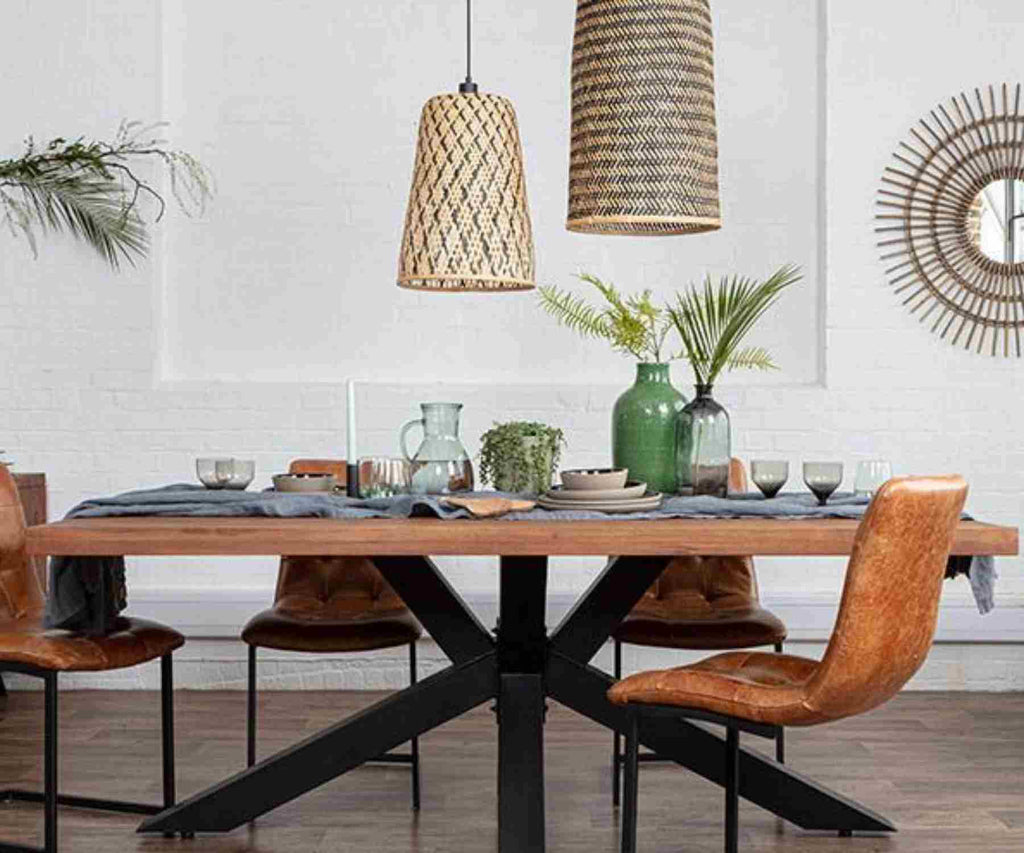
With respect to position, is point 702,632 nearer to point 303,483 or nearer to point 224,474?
point 303,483

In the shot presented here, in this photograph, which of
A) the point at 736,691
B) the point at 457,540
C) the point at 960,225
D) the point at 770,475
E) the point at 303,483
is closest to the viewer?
the point at 736,691

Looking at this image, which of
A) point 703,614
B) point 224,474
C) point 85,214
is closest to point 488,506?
point 224,474

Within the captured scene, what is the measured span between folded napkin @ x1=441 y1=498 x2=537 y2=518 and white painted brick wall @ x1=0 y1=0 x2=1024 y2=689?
8.28 ft

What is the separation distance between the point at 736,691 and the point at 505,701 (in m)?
0.66

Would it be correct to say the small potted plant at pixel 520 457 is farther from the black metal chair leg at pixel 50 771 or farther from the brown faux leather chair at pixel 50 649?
the black metal chair leg at pixel 50 771

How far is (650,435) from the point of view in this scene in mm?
3312

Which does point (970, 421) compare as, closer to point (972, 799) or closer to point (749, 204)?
point (749, 204)

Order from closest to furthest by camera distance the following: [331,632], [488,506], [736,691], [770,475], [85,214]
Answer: [736,691] < [488,506] < [770,475] < [331,632] < [85,214]

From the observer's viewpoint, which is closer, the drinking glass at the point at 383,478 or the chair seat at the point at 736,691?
the chair seat at the point at 736,691

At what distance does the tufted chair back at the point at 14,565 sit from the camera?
354 centimetres

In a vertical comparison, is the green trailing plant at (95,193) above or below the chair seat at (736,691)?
above

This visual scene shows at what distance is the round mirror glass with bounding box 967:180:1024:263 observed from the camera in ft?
17.9

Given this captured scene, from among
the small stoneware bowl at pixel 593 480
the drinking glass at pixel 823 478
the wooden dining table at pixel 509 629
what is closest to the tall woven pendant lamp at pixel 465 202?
the small stoneware bowl at pixel 593 480

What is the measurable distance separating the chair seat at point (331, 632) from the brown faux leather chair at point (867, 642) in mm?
1070
